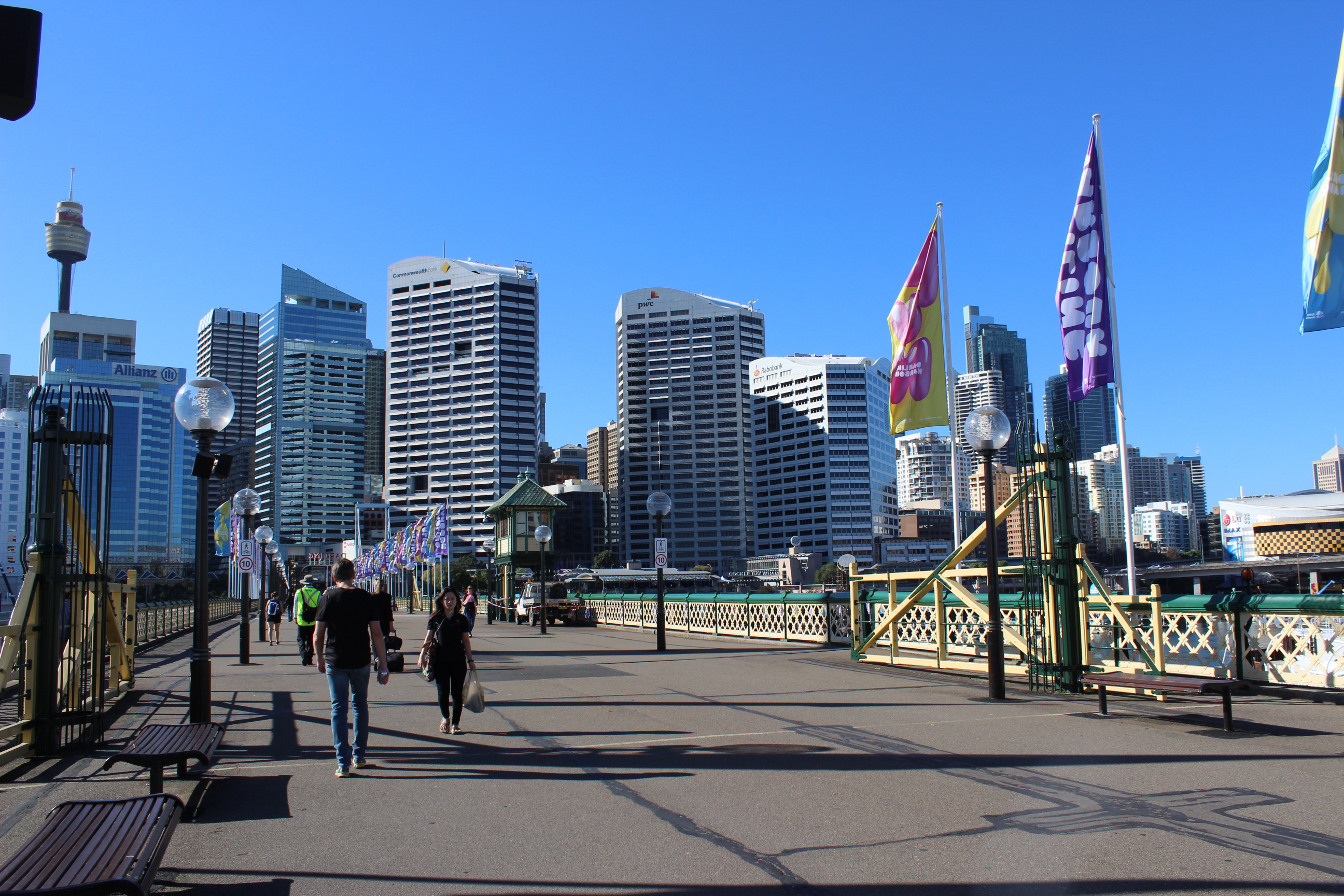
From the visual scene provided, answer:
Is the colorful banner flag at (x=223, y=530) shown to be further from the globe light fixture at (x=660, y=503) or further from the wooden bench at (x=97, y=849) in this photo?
the wooden bench at (x=97, y=849)

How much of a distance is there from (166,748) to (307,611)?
404 inches

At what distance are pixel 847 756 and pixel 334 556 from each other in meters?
186

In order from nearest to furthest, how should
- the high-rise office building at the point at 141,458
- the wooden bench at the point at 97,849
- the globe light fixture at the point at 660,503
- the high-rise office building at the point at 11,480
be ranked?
1. the wooden bench at the point at 97,849
2. the globe light fixture at the point at 660,503
3. the high-rise office building at the point at 11,480
4. the high-rise office building at the point at 141,458

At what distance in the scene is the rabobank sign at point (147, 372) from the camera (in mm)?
176000

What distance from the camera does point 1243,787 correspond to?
23.5 ft

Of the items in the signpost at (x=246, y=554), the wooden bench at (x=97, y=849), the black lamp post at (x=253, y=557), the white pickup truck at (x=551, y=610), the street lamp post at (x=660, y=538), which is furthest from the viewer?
the white pickup truck at (x=551, y=610)

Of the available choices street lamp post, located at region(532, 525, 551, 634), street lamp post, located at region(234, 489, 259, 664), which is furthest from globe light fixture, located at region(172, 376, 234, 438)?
street lamp post, located at region(532, 525, 551, 634)

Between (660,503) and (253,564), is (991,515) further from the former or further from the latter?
(253,564)

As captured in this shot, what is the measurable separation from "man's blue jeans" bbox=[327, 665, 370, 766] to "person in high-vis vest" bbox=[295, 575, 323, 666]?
8.02 meters

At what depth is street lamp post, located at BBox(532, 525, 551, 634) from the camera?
32781mm

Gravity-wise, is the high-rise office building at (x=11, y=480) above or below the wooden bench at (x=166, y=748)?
Result: above

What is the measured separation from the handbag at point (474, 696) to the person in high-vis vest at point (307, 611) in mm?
6614

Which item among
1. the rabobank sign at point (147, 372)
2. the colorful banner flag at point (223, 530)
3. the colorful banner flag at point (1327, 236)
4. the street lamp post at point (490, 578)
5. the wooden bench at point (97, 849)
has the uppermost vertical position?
the rabobank sign at point (147, 372)

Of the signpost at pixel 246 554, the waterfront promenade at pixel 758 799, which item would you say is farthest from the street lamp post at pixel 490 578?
the waterfront promenade at pixel 758 799
